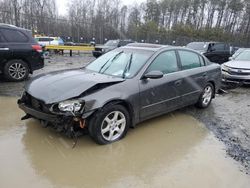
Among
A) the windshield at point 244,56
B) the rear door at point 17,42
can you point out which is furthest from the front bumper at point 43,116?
the windshield at point 244,56

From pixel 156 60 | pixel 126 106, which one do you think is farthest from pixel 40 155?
pixel 156 60

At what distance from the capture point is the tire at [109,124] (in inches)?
144

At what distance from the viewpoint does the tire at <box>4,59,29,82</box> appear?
7.67m

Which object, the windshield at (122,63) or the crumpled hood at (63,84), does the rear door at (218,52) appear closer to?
the windshield at (122,63)

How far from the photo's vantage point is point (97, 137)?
374 cm

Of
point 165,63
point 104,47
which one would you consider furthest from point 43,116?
point 104,47

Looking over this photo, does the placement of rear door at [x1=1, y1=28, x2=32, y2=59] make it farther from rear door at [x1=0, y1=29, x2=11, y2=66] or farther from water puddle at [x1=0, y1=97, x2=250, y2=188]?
water puddle at [x1=0, y1=97, x2=250, y2=188]

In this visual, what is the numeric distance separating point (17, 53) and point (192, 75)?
5.47 m

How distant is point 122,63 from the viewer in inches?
187

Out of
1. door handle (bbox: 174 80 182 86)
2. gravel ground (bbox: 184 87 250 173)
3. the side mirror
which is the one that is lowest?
gravel ground (bbox: 184 87 250 173)

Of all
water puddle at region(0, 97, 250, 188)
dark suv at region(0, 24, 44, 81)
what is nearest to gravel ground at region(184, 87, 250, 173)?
water puddle at region(0, 97, 250, 188)

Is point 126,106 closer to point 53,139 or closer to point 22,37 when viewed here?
point 53,139

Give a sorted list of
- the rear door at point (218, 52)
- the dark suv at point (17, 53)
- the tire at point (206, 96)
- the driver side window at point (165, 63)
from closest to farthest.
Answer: the driver side window at point (165, 63), the tire at point (206, 96), the dark suv at point (17, 53), the rear door at point (218, 52)

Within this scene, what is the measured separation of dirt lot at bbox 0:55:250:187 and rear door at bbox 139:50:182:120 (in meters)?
0.40
